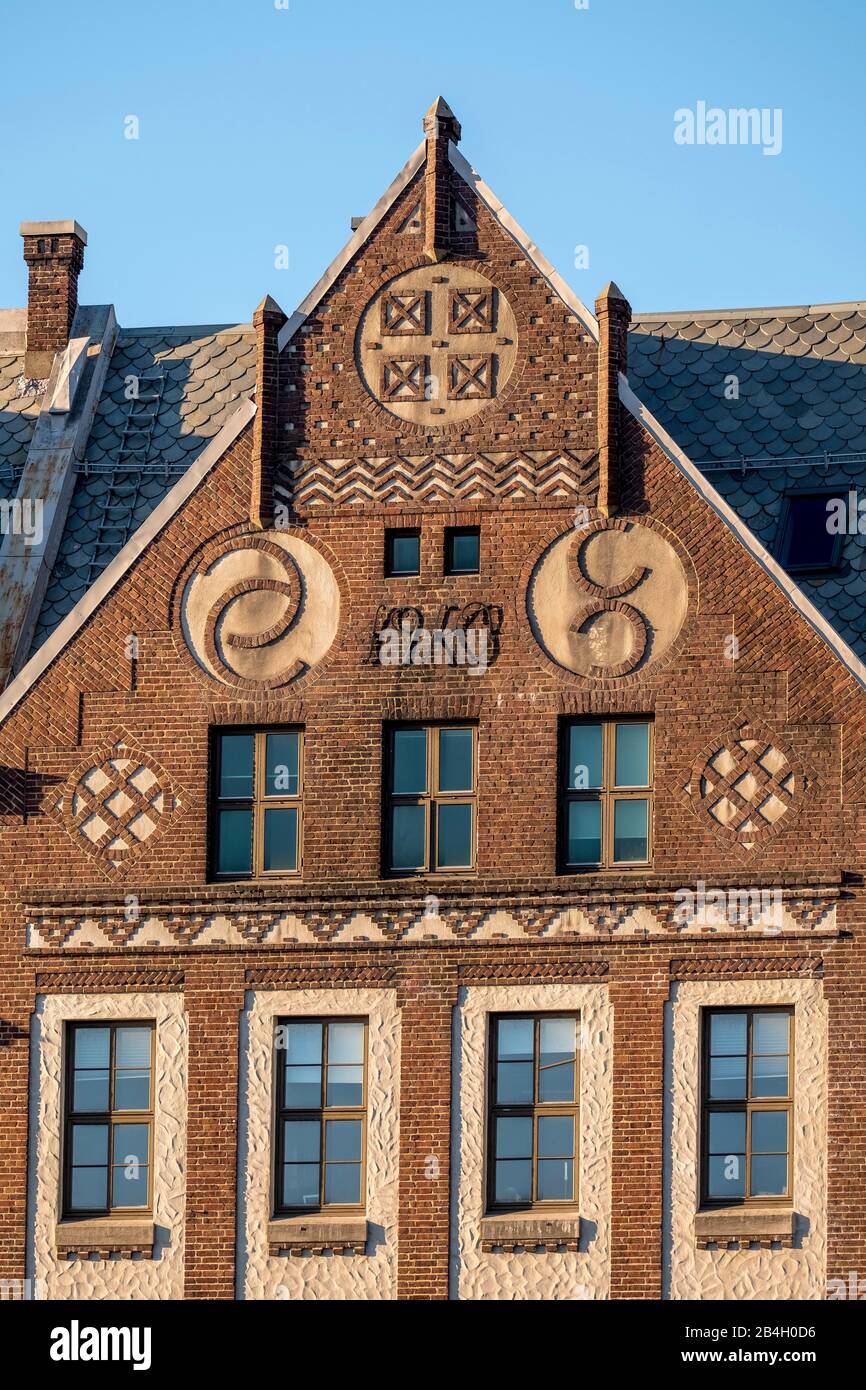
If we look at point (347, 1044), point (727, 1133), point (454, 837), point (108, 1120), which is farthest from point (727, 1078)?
point (108, 1120)

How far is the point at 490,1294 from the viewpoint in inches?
1193

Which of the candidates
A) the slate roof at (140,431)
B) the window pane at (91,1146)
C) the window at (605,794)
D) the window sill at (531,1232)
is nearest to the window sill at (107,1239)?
the window pane at (91,1146)

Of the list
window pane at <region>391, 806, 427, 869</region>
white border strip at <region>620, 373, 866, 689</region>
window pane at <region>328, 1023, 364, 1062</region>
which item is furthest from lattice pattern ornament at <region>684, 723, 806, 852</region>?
window pane at <region>328, 1023, 364, 1062</region>

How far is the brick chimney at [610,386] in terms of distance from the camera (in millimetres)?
31875

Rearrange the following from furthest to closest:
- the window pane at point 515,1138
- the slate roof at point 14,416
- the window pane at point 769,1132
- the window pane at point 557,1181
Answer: the slate roof at point 14,416 < the window pane at point 515,1138 < the window pane at point 557,1181 < the window pane at point 769,1132

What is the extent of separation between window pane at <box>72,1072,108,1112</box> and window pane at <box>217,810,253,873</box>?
251 cm

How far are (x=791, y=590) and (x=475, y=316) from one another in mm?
4611

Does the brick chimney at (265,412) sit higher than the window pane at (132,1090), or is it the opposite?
the brick chimney at (265,412)

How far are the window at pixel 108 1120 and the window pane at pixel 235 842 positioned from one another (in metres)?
1.89

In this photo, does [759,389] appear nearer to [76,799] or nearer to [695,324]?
[695,324]

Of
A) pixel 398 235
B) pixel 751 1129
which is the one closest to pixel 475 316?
pixel 398 235

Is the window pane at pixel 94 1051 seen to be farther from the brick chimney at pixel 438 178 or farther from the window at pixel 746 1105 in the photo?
the brick chimney at pixel 438 178

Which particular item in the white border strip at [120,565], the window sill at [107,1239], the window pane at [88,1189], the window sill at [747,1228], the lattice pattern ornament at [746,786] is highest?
the white border strip at [120,565]

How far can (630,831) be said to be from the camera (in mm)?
31328
